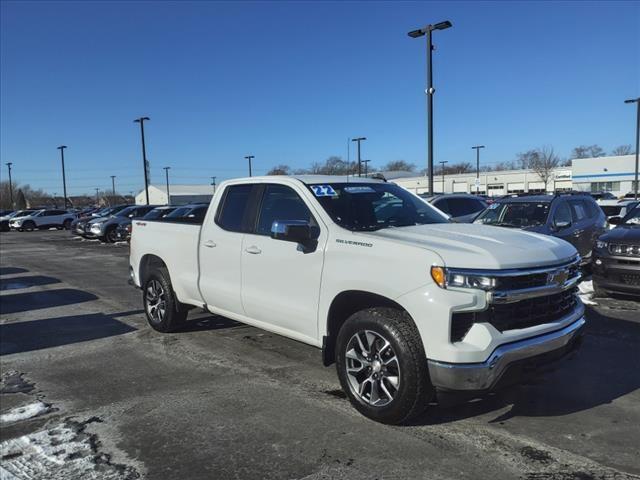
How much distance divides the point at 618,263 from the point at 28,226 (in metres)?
43.0

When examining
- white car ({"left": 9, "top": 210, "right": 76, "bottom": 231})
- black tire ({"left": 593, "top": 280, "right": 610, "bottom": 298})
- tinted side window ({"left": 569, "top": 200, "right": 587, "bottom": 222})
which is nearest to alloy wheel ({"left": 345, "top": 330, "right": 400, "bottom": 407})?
black tire ({"left": 593, "top": 280, "right": 610, "bottom": 298})

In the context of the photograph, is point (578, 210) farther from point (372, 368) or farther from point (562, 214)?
point (372, 368)

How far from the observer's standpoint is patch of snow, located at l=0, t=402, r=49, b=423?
436 centimetres

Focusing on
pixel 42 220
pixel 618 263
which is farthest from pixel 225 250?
pixel 42 220

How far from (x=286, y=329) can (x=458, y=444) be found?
1816 millimetres

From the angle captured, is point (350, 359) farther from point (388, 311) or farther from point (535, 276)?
point (535, 276)

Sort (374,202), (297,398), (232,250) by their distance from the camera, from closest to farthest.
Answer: (297,398) → (374,202) → (232,250)

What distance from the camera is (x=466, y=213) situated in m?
14.5

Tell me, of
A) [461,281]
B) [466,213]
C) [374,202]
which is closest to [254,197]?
[374,202]

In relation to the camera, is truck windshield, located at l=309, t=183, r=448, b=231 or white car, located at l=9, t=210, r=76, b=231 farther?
white car, located at l=9, t=210, r=76, b=231

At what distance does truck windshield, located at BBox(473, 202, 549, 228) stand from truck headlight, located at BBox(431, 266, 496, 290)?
724 cm

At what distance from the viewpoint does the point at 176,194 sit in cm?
10400

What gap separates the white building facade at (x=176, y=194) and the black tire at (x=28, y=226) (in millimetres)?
48165

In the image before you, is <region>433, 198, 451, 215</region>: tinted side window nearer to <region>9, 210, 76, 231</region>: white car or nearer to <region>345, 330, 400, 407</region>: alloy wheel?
<region>345, 330, 400, 407</region>: alloy wheel
